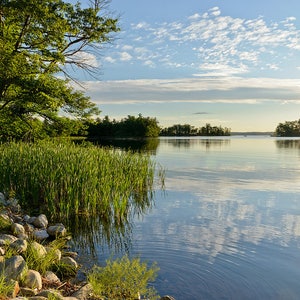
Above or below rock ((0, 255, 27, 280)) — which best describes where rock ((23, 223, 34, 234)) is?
below

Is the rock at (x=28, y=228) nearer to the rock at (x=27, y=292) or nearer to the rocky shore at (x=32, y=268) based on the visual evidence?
the rocky shore at (x=32, y=268)

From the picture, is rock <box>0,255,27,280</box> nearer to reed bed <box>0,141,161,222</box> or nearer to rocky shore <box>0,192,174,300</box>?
rocky shore <box>0,192,174,300</box>

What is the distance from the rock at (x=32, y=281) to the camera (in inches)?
211

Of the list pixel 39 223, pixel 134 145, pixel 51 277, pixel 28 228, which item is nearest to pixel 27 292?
pixel 51 277

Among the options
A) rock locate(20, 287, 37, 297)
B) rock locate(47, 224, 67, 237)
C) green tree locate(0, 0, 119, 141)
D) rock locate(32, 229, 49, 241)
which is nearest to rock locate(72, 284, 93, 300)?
rock locate(20, 287, 37, 297)

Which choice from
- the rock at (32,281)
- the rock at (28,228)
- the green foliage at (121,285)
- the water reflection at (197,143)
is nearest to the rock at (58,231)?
the rock at (28,228)

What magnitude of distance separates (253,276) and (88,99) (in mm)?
20849

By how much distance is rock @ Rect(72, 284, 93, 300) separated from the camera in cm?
537

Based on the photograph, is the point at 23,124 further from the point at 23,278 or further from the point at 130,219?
the point at 23,278

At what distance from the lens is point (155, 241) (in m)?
9.46

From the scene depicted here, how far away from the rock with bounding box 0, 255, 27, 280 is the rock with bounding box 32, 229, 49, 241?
3121mm

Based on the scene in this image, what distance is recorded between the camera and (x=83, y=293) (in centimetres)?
545

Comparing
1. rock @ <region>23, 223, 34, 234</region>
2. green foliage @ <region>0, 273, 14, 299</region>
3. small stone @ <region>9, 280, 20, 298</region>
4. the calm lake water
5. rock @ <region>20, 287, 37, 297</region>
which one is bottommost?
the calm lake water

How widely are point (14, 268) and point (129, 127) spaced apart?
122 meters
